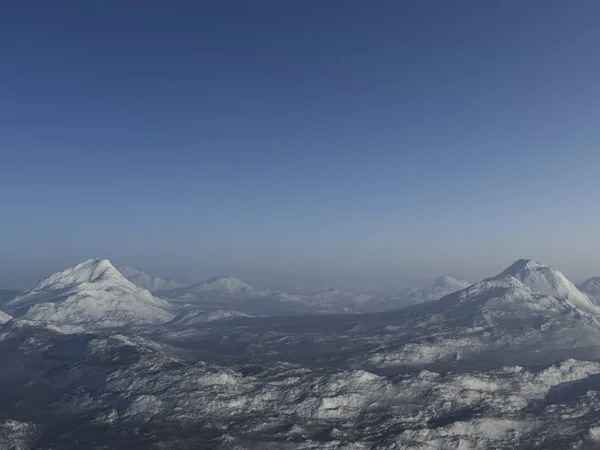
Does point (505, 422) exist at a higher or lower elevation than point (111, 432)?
lower

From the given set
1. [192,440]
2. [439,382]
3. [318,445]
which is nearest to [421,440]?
[318,445]

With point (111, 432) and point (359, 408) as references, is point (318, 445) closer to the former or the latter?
point (359, 408)

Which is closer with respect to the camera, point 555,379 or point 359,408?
point 359,408

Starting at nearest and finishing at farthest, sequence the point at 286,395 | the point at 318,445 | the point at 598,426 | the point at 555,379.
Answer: the point at 318,445
the point at 598,426
the point at 286,395
the point at 555,379

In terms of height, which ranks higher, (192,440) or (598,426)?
(192,440)

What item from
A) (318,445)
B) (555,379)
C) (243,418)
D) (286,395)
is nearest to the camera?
(318,445)

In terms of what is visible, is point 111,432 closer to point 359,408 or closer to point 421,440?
point 359,408

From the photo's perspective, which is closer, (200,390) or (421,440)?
(421,440)

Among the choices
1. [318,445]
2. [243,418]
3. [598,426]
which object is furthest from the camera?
[243,418]

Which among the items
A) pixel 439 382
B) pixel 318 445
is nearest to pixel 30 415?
pixel 318 445
